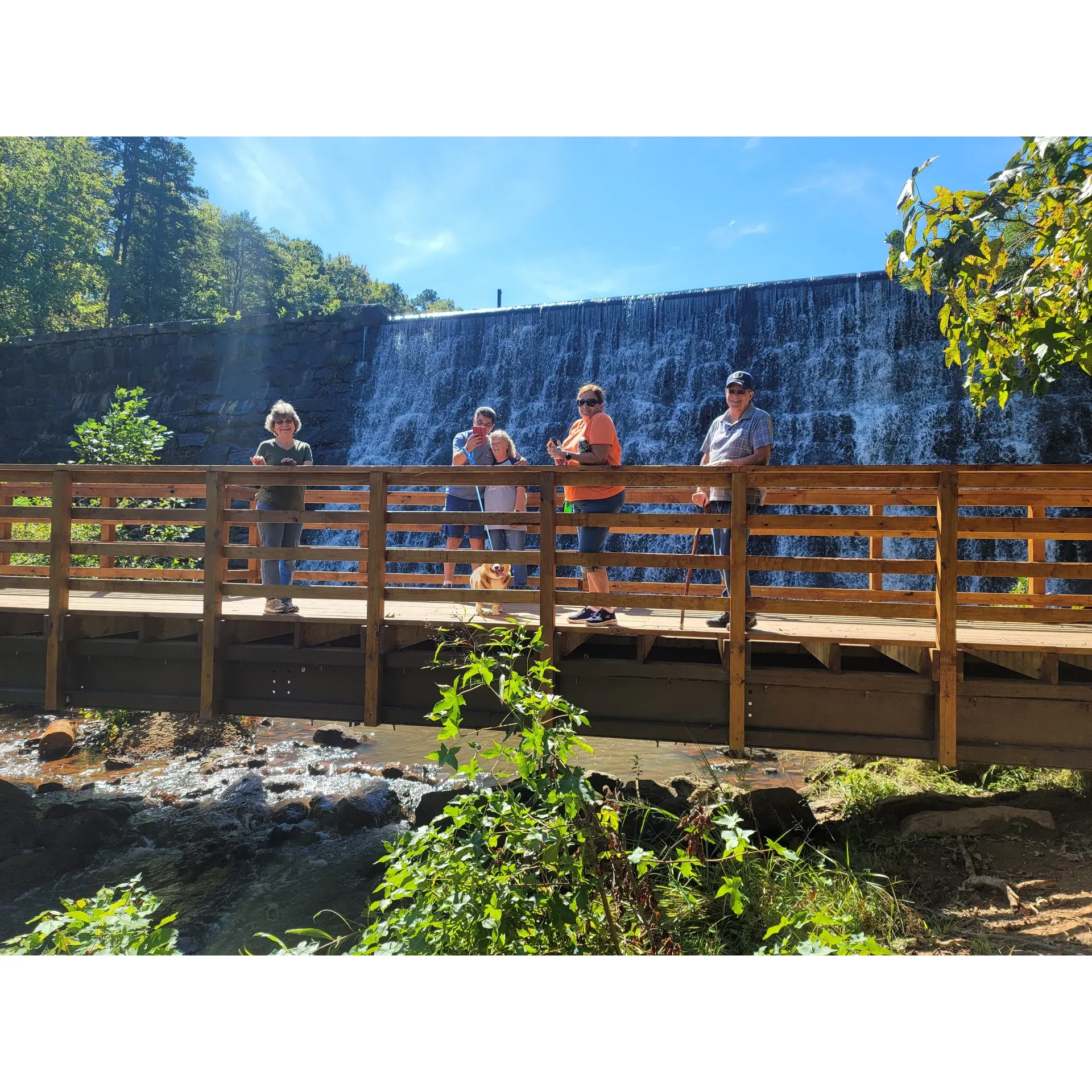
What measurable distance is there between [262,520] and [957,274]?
14.1 ft

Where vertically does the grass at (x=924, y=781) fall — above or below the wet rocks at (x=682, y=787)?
above


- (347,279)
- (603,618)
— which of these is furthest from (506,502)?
(347,279)

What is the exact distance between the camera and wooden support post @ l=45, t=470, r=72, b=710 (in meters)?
5.21

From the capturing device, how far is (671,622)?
5.09m

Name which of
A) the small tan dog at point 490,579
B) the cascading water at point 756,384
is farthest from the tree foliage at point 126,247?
the small tan dog at point 490,579

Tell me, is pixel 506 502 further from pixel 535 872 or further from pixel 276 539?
pixel 535 872

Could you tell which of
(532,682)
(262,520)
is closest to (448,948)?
(532,682)

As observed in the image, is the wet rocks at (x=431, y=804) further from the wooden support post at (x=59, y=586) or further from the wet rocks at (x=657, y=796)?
the wooden support post at (x=59, y=586)

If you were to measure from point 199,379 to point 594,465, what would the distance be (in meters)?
19.6

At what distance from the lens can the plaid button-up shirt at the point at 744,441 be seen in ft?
15.2

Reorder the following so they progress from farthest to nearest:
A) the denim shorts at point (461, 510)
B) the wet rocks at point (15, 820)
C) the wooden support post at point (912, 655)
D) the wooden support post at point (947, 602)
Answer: the wet rocks at point (15, 820)
the denim shorts at point (461, 510)
the wooden support post at point (912, 655)
the wooden support post at point (947, 602)

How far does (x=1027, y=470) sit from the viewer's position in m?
4.07

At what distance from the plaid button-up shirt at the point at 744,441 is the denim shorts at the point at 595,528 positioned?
57cm
